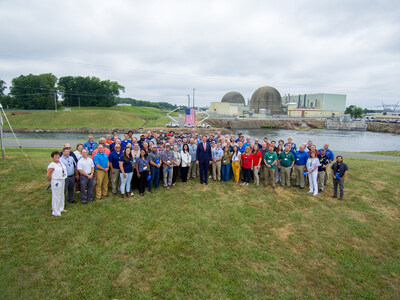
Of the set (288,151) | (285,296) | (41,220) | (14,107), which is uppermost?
(14,107)

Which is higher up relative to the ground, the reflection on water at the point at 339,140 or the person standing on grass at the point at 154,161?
the person standing on grass at the point at 154,161

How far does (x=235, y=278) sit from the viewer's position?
14.1ft

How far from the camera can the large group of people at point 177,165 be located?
22.8 feet

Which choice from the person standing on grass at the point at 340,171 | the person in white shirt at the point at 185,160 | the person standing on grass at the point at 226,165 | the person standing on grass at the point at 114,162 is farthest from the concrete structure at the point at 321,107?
the person standing on grass at the point at 114,162

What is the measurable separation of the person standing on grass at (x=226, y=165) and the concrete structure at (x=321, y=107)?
256 feet

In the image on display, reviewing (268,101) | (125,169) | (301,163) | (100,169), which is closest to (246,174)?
(301,163)

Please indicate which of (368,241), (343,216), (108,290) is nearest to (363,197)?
(343,216)

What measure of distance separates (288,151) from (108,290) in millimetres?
7960

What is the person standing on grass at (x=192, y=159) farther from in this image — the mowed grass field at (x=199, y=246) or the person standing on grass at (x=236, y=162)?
the person standing on grass at (x=236, y=162)

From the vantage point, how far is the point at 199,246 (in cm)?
521

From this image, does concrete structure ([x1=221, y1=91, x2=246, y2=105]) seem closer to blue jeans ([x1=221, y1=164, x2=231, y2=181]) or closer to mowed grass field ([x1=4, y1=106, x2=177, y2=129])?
mowed grass field ([x1=4, y1=106, x2=177, y2=129])

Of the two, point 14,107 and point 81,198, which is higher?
point 14,107

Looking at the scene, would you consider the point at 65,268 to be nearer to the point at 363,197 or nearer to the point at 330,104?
the point at 363,197

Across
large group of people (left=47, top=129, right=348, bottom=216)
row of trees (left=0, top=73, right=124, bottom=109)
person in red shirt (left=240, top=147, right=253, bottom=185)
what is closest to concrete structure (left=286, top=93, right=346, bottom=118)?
row of trees (left=0, top=73, right=124, bottom=109)
